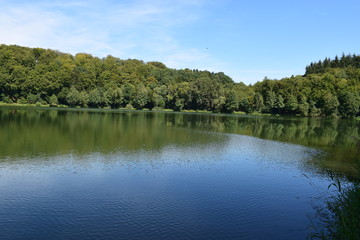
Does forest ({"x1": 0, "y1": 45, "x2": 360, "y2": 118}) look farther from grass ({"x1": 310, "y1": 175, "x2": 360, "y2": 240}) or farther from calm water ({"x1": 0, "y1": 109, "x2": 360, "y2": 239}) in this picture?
grass ({"x1": 310, "y1": 175, "x2": 360, "y2": 240})

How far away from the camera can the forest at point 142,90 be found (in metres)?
90.0

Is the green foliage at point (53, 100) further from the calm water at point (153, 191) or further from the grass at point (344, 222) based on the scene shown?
the grass at point (344, 222)

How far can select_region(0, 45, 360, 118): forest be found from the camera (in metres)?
90.0

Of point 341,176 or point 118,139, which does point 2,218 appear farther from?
point 118,139

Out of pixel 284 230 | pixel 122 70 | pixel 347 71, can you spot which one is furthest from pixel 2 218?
pixel 347 71

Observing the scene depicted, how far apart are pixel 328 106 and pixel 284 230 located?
293 ft

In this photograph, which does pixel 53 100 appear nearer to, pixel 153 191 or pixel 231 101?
pixel 231 101

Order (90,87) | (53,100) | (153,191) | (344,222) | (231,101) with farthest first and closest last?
1. (90,87)
2. (231,101)
3. (53,100)
4. (153,191)
5. (344,222)

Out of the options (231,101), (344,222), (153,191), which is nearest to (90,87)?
(231,101)

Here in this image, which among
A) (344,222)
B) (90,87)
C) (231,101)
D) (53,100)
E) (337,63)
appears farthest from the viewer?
(337,63)

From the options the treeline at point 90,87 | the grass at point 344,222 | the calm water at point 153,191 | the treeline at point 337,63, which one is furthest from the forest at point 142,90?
the grass at point 344,222

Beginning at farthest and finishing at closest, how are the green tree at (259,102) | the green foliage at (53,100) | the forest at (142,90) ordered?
the green tree at (259,102)
the green foliage at (53,100)
the forest at (142,90)

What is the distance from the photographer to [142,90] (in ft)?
328

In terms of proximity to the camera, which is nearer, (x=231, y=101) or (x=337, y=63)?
(x=231, y=101)
